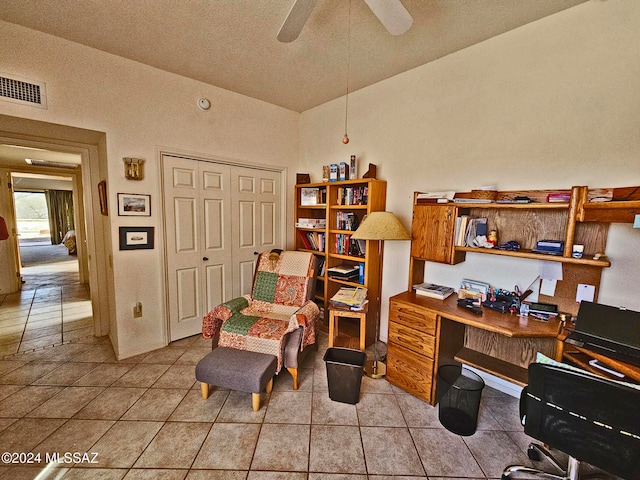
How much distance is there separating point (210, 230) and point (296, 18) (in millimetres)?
2276

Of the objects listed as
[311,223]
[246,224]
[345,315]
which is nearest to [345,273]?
[345,315]

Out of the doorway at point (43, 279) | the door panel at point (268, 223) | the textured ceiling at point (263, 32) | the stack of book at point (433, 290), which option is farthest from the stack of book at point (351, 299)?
the doorway at point (43, 279)

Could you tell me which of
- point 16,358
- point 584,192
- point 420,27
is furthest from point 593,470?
point 16,358

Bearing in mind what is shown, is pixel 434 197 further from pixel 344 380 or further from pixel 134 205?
pixel 134 205

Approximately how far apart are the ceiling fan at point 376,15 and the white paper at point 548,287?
1.89 meters

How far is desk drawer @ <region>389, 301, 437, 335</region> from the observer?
195 cm

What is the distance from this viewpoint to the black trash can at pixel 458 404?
68.1 inches

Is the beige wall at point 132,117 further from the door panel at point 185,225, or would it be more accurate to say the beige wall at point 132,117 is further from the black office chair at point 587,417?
the black office chair at point 587,417

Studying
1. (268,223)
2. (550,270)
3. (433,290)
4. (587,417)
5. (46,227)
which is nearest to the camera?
(587,417)

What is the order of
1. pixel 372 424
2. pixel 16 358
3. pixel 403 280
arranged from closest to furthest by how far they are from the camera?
pixel 372 424
pixel 16 358
pixel 403 280

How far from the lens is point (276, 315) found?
2586 mm

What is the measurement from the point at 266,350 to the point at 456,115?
2508mm

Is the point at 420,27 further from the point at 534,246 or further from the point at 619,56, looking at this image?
the point at 534,246

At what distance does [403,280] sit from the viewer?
2738 mm
